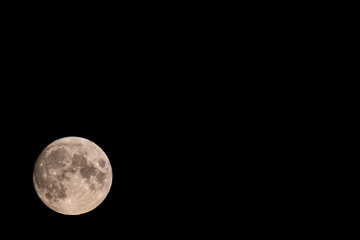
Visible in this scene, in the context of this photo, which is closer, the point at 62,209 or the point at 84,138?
the point at 62,209

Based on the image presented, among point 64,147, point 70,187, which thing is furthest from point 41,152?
point 70,187

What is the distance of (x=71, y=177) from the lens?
7.85 metres

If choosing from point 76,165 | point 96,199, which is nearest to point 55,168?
point 76,165

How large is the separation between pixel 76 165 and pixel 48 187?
2.34 ft

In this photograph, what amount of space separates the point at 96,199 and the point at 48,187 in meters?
1.00

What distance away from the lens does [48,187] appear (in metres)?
7.98

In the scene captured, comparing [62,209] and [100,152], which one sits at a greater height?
[100,152]

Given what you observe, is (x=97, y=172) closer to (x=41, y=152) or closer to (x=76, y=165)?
(x=76, y=165)

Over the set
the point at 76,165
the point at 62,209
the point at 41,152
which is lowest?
the point at 62,209

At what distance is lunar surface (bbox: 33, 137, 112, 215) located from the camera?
788 cm

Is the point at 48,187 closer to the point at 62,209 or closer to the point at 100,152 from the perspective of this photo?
the point at 62,209

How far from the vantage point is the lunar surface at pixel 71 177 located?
25.8 feet

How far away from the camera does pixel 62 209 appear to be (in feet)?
26.6

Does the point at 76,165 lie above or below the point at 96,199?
above
